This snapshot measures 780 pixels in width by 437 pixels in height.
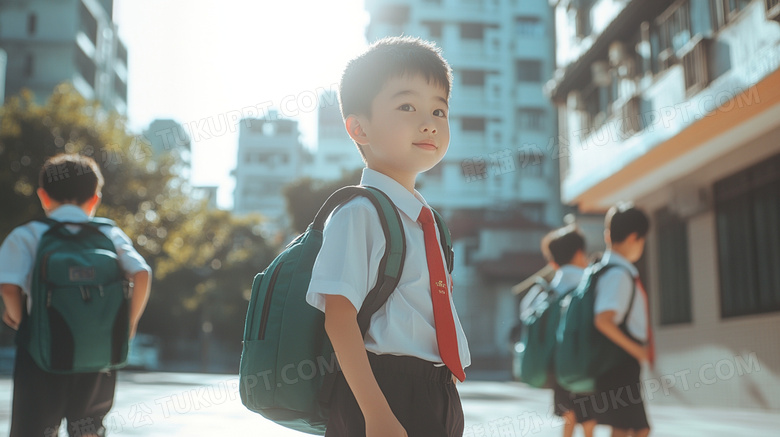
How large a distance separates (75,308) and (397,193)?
1938 mm

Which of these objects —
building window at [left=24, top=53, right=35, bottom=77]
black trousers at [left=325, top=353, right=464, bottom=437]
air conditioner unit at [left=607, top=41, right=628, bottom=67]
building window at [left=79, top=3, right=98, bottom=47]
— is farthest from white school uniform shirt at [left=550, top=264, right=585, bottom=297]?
building window at [left=79, top=3, right=98, bottom=47]

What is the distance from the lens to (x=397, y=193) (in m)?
2.22

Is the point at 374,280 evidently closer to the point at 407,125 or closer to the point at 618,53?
the point at 407,125

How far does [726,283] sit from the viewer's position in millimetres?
12969

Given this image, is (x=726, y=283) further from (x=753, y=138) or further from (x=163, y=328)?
(x=163, y=328)

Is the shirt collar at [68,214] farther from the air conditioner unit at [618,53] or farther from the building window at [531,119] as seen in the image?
the building window at [531,119]

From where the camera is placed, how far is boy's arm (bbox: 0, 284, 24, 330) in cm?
358

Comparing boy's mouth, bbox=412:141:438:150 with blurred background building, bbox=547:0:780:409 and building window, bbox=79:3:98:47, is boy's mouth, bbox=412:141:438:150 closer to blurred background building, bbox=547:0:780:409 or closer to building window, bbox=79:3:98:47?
blurred background building, bbox=547:0:780:409

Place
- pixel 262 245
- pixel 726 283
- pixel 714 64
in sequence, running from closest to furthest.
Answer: pixel 714 64, pixel 726 283, pixel 262 245

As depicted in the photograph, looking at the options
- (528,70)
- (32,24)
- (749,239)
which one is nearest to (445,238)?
(749,239)

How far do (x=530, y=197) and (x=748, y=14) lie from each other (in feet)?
102

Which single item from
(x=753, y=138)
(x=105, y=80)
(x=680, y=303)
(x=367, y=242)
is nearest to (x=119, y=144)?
(x=680, y=303)

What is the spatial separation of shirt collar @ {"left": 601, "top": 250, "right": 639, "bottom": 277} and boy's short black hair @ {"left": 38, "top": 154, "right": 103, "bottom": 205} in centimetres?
245

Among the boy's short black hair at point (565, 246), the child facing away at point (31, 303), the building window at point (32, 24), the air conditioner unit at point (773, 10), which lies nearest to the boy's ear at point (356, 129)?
the child facing away at point (31, 303)
